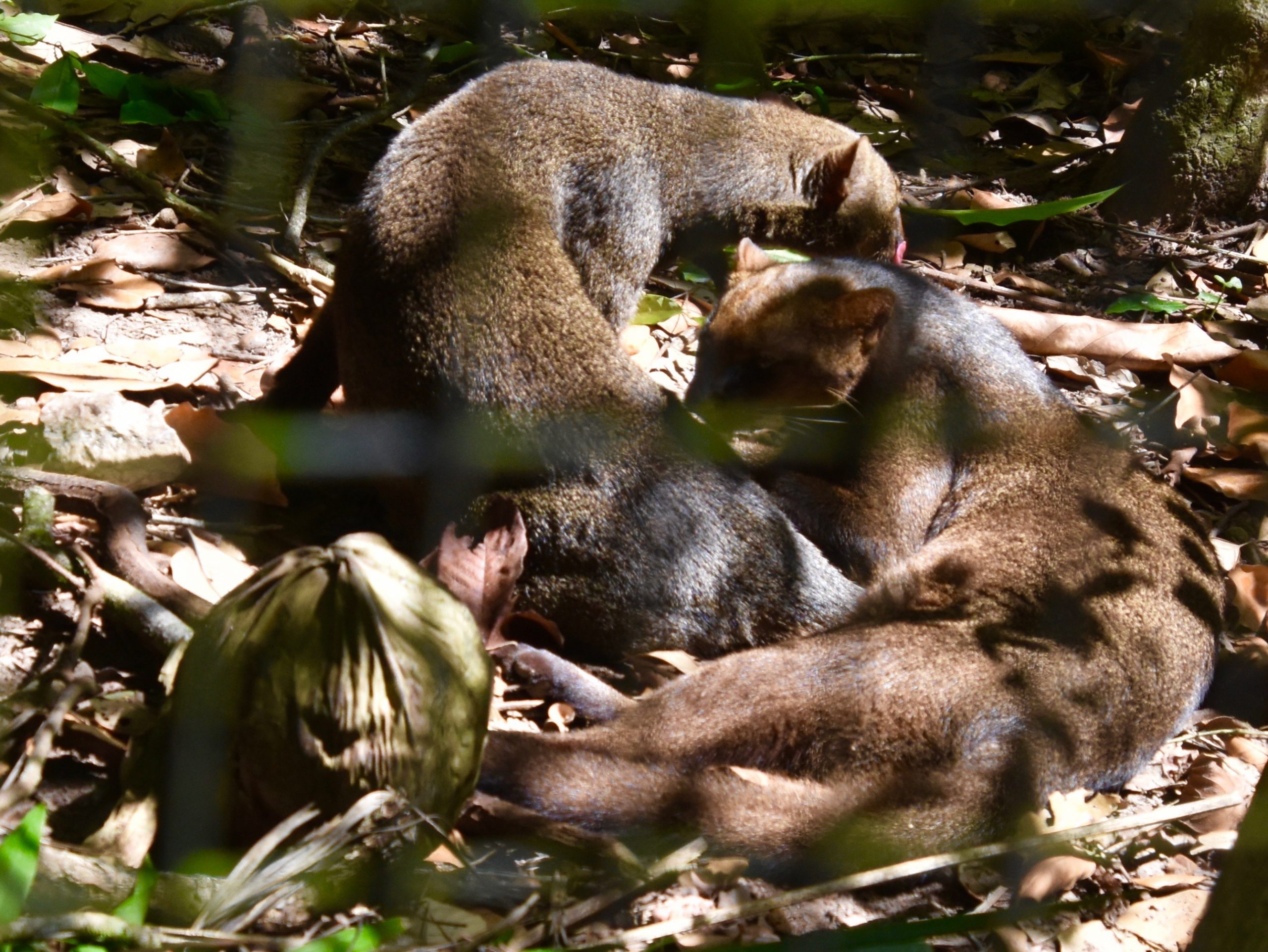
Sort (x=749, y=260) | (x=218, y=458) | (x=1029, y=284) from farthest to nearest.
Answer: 1. (x=1029, y=284)
2. (x=749, y=260)
3. (x=218, y=458)

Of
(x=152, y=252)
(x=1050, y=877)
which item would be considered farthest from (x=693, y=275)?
(x=1050, y=877)

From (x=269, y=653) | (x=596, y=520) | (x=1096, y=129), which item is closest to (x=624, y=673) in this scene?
(x=596, y=520)

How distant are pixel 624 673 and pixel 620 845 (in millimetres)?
636

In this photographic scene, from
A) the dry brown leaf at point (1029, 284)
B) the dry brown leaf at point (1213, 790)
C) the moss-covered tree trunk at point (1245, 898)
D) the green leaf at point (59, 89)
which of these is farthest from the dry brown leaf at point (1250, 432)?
the green leaf at point (59, 89)

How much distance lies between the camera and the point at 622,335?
3805 mm

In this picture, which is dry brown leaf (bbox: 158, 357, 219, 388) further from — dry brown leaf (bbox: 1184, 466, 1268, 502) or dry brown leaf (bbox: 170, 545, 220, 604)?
dry brown leaf (bbox: 1184, 466, 1268, 502)

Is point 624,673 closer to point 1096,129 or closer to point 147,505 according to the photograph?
point 147,505

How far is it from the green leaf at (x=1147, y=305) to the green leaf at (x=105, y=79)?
11.0 ft

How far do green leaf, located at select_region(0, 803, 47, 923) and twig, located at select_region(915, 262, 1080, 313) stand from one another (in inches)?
136

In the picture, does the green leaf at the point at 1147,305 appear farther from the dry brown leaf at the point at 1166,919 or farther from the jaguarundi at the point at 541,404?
the dry brown leaf at the point at 1166,919

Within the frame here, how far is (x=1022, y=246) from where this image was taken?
4.70 m

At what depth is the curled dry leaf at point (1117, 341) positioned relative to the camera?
403 centimetres

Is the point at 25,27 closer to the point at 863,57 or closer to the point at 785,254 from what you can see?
the point at 785,254

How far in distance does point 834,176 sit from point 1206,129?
1410mm
